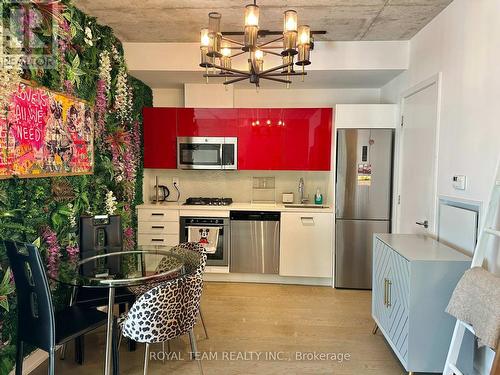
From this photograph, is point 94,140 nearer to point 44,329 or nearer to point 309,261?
point 44,329

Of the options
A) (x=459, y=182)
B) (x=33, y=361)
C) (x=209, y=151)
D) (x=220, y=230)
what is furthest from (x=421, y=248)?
(x=33, y=361)

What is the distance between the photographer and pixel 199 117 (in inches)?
165

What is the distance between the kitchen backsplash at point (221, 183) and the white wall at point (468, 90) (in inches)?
79.7

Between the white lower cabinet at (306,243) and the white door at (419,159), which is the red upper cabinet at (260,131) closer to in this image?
the white lower cabinet at (306,243)

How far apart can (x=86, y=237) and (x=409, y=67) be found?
337cm

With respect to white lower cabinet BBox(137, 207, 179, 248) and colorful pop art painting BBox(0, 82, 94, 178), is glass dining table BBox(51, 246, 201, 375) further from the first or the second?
white lower cabinet BBox(137, 207, 179, 248)

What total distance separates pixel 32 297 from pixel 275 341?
5.82 ft

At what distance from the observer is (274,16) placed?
300 centimetres

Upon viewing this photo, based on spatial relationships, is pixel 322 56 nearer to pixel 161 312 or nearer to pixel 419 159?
pixel 419 159

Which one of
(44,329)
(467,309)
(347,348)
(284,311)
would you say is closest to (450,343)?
(467,309)

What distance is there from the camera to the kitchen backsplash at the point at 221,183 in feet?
14.9

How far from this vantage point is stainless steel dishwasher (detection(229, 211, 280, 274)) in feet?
13.1

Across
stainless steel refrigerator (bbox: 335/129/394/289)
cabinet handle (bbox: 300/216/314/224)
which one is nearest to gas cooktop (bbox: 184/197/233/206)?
cabinet handle (bbox: 300/216/314/224)

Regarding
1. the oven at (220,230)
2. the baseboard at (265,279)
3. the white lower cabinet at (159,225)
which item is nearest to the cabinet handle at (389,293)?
the baseboard at (265,279)
